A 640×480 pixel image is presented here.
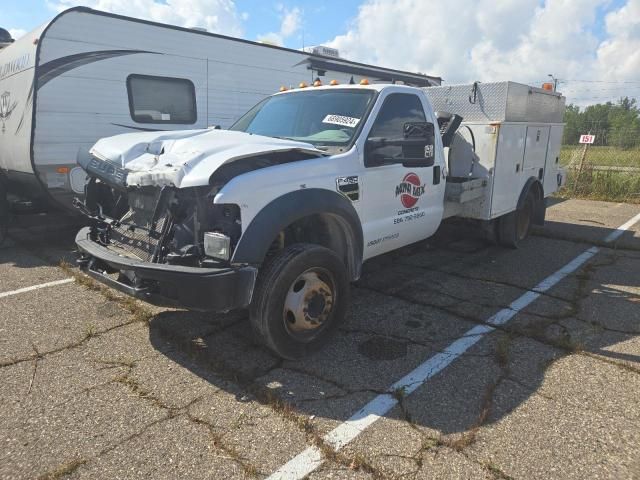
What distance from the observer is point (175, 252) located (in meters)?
3.28

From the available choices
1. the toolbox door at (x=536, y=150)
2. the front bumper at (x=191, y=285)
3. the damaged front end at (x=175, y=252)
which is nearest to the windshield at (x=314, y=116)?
the damaged front end at (x=175, y=252)

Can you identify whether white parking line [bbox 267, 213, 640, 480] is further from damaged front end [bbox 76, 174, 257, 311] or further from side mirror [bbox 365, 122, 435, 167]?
side mirror [bbox 365, 122, 435, 167]

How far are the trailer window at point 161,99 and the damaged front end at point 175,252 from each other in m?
3.76

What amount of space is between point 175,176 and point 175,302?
32.3 inches

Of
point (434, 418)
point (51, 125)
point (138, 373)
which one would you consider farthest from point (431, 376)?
point (51, 125)

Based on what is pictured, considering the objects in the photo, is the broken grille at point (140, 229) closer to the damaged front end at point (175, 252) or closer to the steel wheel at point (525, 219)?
the damaged front end at point (175, 252)

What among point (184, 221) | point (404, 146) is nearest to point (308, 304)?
point (184, 221)

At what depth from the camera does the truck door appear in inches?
166

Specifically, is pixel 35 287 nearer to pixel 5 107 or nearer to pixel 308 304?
pixel 308 304

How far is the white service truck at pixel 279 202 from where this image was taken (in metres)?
3.16

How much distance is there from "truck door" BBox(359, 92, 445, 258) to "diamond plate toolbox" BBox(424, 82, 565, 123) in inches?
47.9

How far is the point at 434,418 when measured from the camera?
2.92m

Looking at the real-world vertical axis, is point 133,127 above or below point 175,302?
above

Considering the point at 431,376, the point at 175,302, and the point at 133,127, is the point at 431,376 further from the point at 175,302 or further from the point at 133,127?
the point at 133,127
